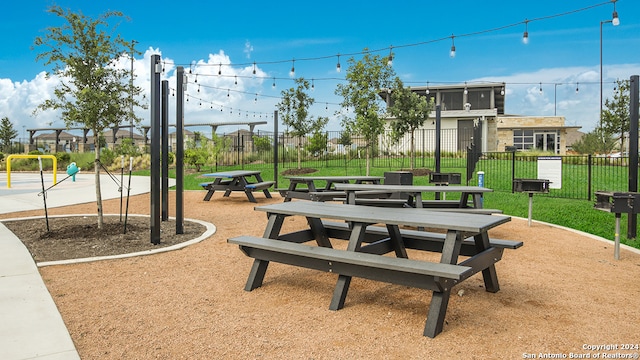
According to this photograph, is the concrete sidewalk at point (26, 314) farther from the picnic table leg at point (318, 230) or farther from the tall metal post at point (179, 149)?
the picnic table leg at point (318, 230)

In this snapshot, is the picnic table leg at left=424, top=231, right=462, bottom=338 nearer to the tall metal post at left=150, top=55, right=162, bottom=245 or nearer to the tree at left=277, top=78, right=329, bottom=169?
the tall metal post at left=150, top=55, right=162, bottom=245

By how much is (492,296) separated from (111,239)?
5.14 metres

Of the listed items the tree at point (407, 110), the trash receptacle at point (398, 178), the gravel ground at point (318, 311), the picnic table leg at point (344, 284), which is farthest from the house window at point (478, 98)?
the picnic table leg at point (344, 284)

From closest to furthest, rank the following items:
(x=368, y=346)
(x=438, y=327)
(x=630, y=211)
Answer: (x=368, y=346) < (x=438, y=327) < (x=630, y=211)

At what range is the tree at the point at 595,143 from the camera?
29.5 m

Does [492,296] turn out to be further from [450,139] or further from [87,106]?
[450,139]

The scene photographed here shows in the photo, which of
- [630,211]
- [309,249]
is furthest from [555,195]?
Answer: [309,249]

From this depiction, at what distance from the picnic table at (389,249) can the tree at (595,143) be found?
28.4 m

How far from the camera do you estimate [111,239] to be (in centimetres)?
690

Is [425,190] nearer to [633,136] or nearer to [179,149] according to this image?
[633,136]

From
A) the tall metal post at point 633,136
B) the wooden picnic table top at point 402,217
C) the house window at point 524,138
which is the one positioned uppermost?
the house window at point 524,138

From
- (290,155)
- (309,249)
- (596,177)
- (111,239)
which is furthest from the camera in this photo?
(290,155)

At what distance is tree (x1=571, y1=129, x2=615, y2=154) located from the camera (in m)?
29.5

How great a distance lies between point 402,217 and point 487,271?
40.0 inches
